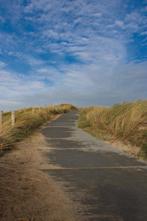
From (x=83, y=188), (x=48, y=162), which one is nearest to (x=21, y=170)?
(x=48, y=162)

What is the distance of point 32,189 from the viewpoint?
475cm

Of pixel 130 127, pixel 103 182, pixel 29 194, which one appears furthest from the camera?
pixel 130 127

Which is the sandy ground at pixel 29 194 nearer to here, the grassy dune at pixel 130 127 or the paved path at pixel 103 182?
the paved path at pixel 103 182

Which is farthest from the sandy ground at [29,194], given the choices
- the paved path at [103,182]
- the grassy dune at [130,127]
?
the grassy dune at [130,127]

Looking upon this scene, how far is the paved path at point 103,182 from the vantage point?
3.80 metres

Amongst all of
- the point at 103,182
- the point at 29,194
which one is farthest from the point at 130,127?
the point at 29,194

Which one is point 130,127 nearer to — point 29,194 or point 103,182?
point 103,182

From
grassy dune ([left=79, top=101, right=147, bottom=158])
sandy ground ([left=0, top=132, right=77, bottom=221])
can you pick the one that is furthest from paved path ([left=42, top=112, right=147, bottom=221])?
grassy dune ([left=79, top=101, right=147, bottom=158])

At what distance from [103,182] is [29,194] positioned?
1591 millimetres

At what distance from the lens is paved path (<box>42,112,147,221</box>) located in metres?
3.80

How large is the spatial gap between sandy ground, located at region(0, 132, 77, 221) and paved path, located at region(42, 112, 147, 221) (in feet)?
0.83

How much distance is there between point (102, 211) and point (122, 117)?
27.1 feet

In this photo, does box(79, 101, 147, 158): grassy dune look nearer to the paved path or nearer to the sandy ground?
the paved path

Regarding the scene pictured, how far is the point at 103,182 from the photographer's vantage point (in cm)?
525
